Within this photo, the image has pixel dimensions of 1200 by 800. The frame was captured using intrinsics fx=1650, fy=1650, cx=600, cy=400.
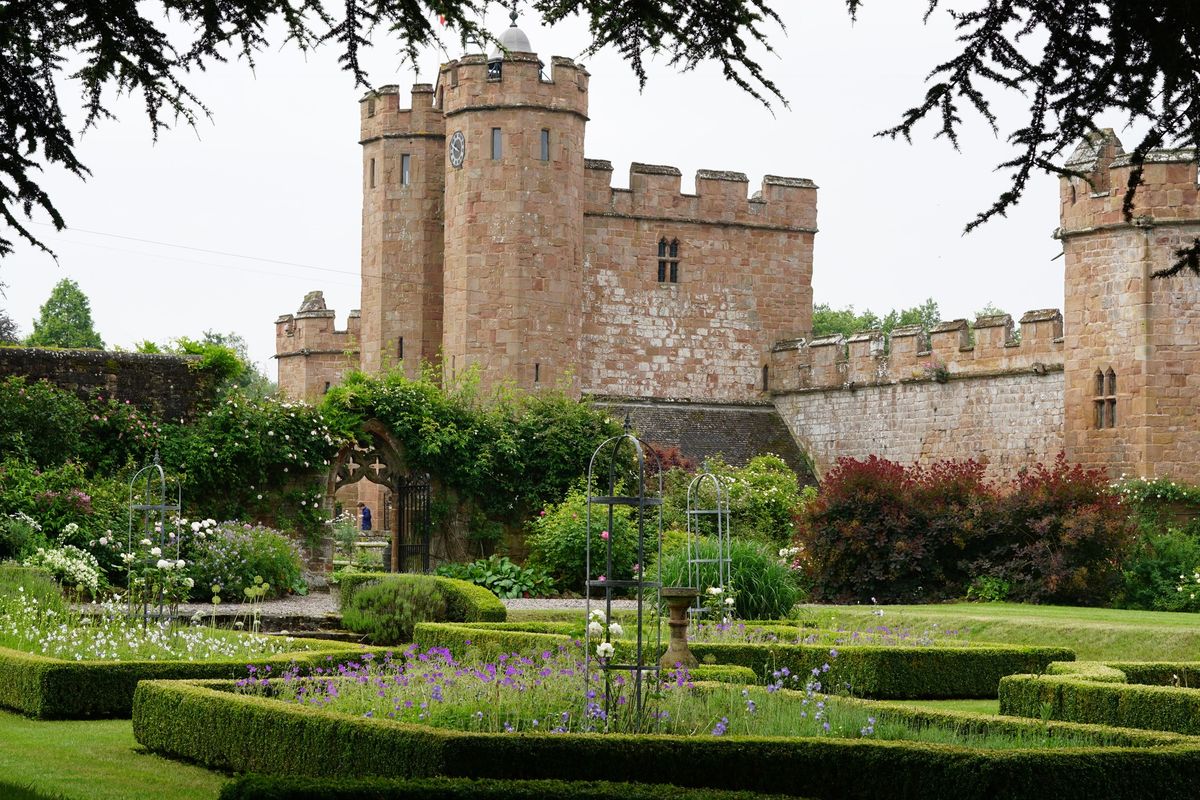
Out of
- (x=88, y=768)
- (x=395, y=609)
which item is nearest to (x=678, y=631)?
(x=88, y=768)

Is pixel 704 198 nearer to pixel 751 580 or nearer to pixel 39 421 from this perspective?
pixel 39 421

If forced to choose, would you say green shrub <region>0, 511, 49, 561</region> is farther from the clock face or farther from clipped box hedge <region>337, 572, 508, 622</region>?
the clock face

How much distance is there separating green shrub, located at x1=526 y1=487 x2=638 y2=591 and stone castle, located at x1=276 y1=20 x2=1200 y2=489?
456cm

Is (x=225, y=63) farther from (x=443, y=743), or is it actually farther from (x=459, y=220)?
(x=459, y=220)

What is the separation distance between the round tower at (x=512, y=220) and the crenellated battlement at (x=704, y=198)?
5.17 feet

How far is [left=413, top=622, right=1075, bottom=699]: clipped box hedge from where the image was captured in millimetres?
12703

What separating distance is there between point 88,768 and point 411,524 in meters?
15.7

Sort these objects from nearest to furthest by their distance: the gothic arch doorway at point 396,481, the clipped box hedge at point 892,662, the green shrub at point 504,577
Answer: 1. the clipped box hedge at point 892,662
2. the green shrub at point 504,577
3. the gothic arch doorway at point 396,481

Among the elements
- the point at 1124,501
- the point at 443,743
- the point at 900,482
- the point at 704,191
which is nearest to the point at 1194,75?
the point at 443,743

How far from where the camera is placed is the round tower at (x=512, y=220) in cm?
2741

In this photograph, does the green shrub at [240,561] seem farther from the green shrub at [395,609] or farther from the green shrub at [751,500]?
the green shrub at [751,500]

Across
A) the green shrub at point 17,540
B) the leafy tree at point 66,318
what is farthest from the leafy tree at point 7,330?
the green shrub at point 17,540

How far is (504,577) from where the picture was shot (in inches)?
894

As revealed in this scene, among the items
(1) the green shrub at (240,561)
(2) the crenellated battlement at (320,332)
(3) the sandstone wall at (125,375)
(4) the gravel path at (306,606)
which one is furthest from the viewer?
(2) the crenellated battlement at (320,332)
